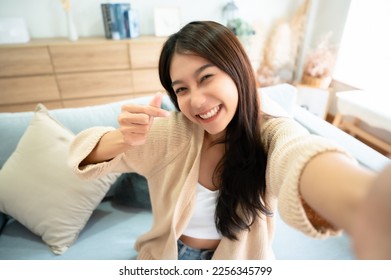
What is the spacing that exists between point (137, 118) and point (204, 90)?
181mm

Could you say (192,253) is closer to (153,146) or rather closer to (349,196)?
(153,146)

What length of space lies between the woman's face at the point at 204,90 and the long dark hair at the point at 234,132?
17 mm

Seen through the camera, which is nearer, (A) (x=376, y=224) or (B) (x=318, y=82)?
(A) (x=376, y=224)

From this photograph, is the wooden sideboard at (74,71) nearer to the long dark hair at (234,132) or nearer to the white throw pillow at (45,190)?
the white throw pillow at (45,190)

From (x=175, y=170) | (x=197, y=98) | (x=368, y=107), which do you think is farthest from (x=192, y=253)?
(x=368, y=107)

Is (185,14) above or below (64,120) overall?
above

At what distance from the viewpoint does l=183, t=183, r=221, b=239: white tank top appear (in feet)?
2.46

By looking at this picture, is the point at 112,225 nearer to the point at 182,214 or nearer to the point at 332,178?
the point at 182,214

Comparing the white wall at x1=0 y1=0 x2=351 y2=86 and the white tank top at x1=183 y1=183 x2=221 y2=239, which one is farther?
the white wall at x1=0 y1=0 x2=351 y2=86

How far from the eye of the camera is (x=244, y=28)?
2.64 m

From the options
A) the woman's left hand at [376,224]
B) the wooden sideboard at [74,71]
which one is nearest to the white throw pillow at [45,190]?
the woman's left hand at [376,224]

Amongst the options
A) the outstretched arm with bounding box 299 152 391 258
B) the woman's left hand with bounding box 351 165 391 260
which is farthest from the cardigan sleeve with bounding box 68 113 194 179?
the woman's left hand with bounding box 351 165 391 260

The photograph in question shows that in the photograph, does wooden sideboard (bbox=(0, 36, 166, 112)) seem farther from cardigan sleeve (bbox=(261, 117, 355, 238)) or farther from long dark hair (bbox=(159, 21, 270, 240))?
cardigan sleeve (bbox=(261, 117, 355, 238))

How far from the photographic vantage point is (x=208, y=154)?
0.76m
